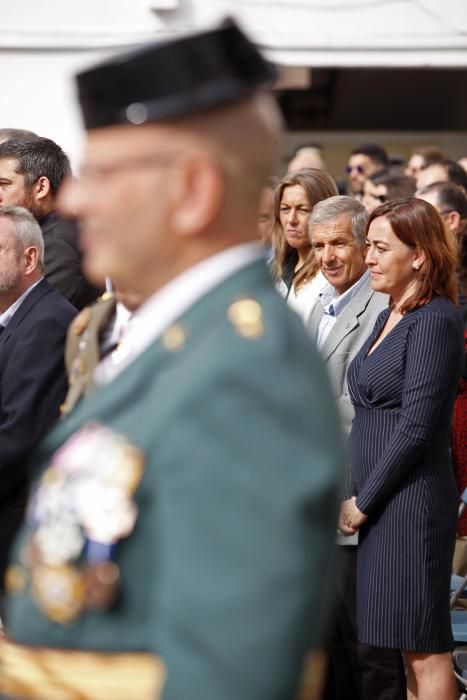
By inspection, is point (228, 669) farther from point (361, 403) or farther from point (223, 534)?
point (361, 403)

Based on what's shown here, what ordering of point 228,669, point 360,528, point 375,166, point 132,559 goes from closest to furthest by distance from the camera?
1. point 228,669
2. point 132,559
3. point 360,528
4. point 375,166

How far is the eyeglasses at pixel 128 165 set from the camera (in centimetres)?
137

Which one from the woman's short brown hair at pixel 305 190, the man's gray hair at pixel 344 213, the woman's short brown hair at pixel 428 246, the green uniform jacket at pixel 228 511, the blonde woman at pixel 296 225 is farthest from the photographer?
the woman's short brown hair at pixel 305 190

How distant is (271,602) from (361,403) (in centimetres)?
270

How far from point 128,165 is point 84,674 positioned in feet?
1.91

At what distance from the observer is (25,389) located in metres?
3.36

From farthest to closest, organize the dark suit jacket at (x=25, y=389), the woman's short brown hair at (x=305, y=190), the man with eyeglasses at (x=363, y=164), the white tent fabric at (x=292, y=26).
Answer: the white tent fabric at (x=292, y=26) → the man with eyeglasses at (x=363, y=164) → the woman's short brown hair at (x=305, y=190) → the dark suit jacket at (x=25, y=389)

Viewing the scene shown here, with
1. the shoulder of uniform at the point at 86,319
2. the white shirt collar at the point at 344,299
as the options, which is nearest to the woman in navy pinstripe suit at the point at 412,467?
the white shirt collar at the point at 344,299

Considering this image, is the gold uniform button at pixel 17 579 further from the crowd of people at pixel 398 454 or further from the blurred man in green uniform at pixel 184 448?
the crowd of people at pixel 398 454

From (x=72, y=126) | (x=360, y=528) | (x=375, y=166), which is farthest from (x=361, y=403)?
(x=72, y=126)

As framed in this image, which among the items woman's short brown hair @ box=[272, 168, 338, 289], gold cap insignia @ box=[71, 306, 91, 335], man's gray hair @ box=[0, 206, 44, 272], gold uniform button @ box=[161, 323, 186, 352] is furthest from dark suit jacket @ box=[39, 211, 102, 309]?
gold uniform button @ box=[161, 323, 186, 352]

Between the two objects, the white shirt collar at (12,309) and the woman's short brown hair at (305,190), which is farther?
the woman's short brown hair at (305,190)

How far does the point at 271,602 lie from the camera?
3.92 ft

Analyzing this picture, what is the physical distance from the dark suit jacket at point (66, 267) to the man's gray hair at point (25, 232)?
1.66 feet
